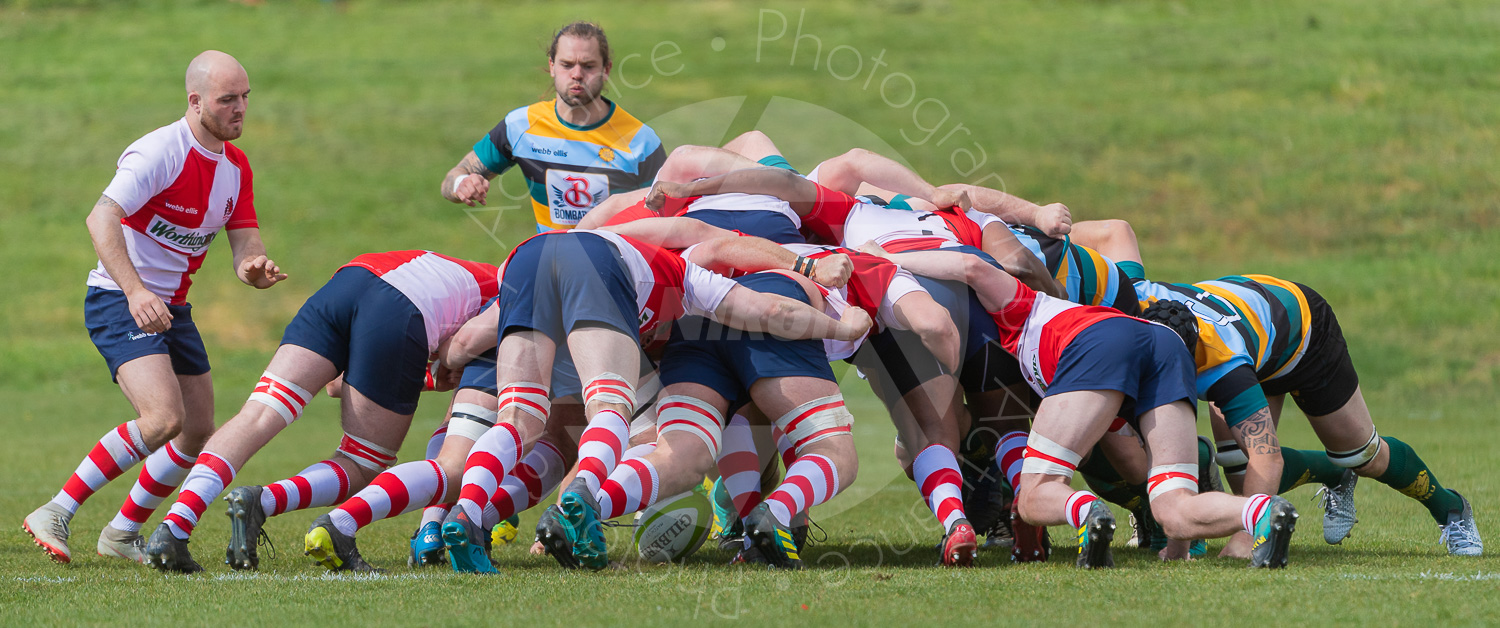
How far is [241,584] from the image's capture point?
448 cm

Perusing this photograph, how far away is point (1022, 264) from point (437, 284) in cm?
249

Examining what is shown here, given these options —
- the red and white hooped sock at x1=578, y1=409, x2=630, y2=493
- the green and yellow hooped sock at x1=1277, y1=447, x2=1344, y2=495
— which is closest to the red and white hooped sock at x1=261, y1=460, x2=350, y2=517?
the red and white hooped sock at x1=578, y1=409, x2=630, y2=493

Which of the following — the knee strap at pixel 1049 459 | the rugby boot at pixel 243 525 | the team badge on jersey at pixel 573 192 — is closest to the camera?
the rugby boot at pixel 243 525

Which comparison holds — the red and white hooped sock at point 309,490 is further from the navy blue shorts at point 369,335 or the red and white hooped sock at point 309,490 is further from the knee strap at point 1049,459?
the knee strap at point 1049,459

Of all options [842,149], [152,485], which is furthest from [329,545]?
[842,149]

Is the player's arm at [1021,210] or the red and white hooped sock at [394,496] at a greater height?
the player's arm at [1021,210]

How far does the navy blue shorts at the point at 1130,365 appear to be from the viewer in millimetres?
4852

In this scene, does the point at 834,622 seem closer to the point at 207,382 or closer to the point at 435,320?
the point at 435,320

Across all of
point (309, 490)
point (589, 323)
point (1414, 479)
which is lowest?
point (309, 490)

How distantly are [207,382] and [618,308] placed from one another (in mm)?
2333

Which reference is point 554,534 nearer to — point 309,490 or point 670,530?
point 670,530

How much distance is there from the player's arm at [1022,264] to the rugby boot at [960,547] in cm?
120

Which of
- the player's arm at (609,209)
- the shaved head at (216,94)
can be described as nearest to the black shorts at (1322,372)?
the player's arm at (609,209)

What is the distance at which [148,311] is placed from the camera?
5.15 metres
